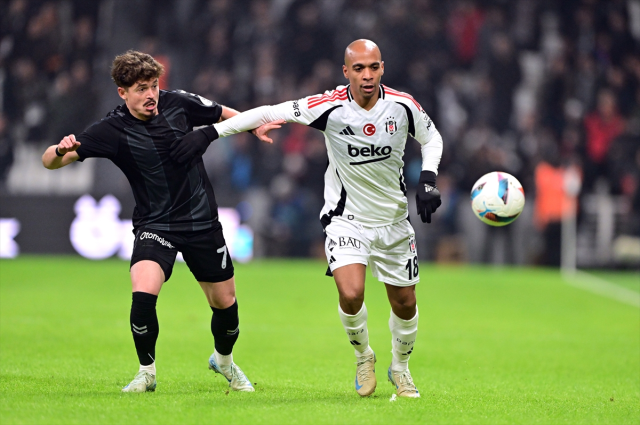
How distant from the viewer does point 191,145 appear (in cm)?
559

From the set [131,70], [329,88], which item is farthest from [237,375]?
[329,88]

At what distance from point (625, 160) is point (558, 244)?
97.4 inches

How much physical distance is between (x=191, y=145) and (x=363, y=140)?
44.3 inches

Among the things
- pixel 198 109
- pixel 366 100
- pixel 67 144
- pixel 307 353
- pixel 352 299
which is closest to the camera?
pixel 67 144

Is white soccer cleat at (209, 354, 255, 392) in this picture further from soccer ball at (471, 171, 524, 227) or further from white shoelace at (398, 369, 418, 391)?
soccer ball at (471, 171, 524, 227)

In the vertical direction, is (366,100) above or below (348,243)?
above

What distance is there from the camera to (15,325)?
9148 mm

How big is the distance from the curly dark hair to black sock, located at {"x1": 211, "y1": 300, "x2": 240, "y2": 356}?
1.63 m

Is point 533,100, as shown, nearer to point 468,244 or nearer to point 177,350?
point 468,244

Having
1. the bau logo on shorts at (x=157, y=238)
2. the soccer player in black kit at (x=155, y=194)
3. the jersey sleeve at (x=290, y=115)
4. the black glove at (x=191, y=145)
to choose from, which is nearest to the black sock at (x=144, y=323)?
the soccer player in black kit at (x=155, y=194)

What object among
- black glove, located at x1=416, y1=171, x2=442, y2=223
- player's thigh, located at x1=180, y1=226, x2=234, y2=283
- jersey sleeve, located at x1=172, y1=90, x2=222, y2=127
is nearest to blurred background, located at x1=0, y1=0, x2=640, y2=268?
jersey sleeve, located at x1=172, y1=90, x2=222, y2=127

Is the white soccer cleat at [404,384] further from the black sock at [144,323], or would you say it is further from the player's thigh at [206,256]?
the black sock at [144,323]

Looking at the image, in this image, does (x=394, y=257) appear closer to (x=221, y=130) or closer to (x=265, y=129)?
(x=265, y=129)

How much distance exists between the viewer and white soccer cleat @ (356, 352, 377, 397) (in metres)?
5.67
